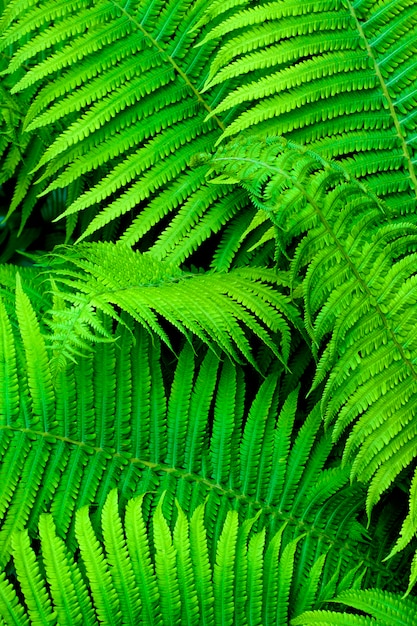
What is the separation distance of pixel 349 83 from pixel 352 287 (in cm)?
50

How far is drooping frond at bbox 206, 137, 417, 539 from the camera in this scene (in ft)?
3.63

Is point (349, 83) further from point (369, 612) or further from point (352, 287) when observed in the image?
point (369, 612)

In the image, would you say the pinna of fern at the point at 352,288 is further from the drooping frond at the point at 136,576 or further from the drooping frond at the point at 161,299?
the drooping frond at the point at 136,576

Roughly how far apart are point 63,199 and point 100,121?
23.4 inches

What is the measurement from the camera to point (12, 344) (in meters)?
1.19

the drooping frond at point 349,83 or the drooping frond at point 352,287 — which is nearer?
the drooping frond at point 352,287

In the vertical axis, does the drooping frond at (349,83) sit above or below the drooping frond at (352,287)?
above

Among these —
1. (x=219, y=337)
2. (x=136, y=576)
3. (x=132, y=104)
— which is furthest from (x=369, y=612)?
(x=132, y=104)

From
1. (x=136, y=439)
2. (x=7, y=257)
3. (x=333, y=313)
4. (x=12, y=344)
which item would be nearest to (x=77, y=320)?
(x=12, y=344)

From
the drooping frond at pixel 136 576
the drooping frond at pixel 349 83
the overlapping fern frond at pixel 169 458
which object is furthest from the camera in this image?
the drooping frond at pixel 349 83

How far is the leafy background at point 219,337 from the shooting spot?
3.65 ft

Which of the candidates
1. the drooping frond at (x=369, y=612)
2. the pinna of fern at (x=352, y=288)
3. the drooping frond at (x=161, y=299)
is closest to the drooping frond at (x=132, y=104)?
the drooping frond at (x=161, y=299)

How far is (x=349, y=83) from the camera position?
1.39 m

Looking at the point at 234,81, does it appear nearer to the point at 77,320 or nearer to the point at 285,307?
the point at 285,307
